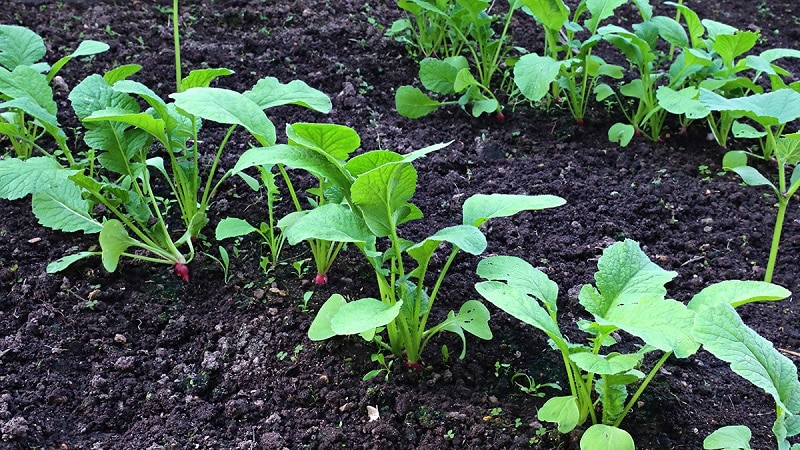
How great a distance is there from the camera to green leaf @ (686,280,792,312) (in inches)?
51.8

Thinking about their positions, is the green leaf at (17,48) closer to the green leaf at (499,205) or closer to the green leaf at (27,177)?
the green leaf at (27,177)

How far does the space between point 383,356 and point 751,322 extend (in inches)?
35.6

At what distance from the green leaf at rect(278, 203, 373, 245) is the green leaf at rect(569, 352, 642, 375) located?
1.50 ft

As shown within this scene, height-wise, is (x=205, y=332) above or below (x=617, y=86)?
below

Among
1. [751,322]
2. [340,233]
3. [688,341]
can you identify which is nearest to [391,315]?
[340,233]

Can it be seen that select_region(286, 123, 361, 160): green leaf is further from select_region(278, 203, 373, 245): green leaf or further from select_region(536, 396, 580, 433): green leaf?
select_region(536, 396, 580, 433): green leaf

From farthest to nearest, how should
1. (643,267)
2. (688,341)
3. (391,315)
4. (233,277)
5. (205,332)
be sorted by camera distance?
(233,277), (205,332), (643,267), (391,315), (688,341)

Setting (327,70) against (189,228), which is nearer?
(189,228)

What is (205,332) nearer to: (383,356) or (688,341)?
(383,356)

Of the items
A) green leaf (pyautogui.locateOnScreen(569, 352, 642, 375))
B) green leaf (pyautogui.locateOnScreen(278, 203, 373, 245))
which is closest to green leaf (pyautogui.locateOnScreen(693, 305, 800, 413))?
green leaf (pyautogui.locateOnScreen(569, 352, 642, 375))

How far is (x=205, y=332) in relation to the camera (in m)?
1.77

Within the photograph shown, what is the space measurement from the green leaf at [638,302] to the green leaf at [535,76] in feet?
2.71

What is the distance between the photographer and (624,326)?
126cm

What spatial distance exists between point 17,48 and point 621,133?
1808 millimetres
